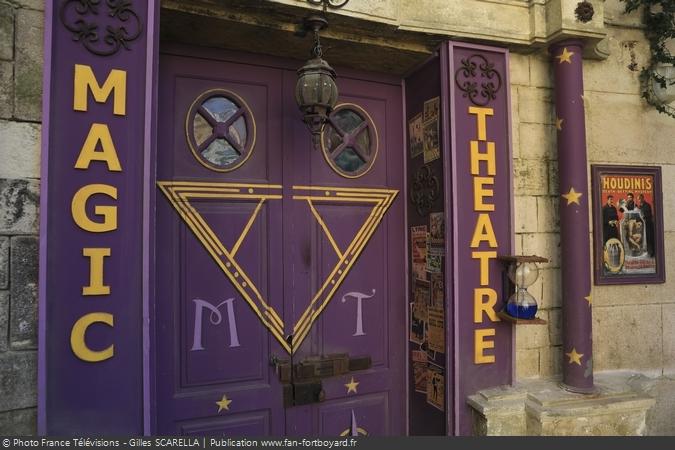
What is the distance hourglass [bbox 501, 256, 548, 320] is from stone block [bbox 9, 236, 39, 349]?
284 centimetres

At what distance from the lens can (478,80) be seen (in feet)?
10.0

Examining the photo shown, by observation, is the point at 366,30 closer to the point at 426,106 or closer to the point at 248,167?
the point at 426,106

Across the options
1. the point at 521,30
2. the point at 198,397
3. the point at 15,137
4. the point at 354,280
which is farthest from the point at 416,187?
the point at 15,137

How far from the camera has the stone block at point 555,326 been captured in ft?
10.4

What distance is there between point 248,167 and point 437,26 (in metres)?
1.65

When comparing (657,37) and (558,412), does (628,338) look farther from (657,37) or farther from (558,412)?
(657,37)

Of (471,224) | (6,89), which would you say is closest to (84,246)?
(6,89)

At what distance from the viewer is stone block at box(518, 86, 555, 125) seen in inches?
127

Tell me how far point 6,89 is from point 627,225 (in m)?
4.17

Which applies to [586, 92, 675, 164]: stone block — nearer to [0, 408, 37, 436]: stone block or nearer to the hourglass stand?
the hourglass stand

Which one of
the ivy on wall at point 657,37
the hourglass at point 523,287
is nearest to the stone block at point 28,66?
the hourglass at point 523,287

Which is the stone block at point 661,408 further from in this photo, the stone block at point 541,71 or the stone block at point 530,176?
the stone block at point 541,71

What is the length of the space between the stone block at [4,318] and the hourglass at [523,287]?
2.95 meters

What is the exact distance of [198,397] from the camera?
2.86m
